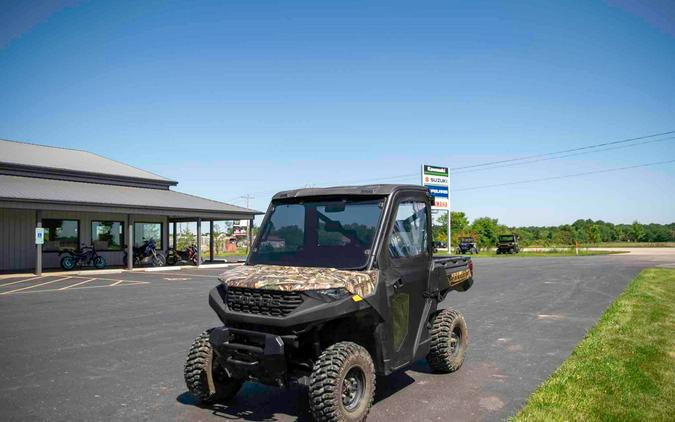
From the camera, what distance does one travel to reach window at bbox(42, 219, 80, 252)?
85.3 feet

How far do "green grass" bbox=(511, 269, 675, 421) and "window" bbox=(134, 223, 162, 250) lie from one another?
27.0 meters

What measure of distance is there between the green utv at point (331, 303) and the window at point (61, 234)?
25012mm

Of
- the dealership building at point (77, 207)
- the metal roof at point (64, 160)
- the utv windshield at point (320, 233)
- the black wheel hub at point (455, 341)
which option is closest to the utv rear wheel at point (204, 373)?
the utv windshield at point (320, 233)

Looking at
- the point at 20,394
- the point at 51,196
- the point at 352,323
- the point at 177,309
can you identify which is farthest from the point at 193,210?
the point at 352,323

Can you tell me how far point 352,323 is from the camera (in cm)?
469

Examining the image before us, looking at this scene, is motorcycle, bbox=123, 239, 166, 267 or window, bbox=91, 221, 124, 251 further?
motorcycle, bbox=123, 239, 166, 267

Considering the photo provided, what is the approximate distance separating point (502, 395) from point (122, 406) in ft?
13.6

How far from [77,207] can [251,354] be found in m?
21.7

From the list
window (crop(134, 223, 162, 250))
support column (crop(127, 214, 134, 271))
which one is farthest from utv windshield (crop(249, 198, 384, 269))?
window (crop(134, 223, 162, 250))

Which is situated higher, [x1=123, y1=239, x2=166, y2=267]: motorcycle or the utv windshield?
the utv windshield

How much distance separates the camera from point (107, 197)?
25.4 m

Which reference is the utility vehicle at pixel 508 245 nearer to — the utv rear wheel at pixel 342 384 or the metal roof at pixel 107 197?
the metal roof at pixel 107 197

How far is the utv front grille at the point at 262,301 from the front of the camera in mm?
4277

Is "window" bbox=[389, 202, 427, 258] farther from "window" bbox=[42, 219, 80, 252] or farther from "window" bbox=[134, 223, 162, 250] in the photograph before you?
"window" bbox=[134, 223, 162, 250]
